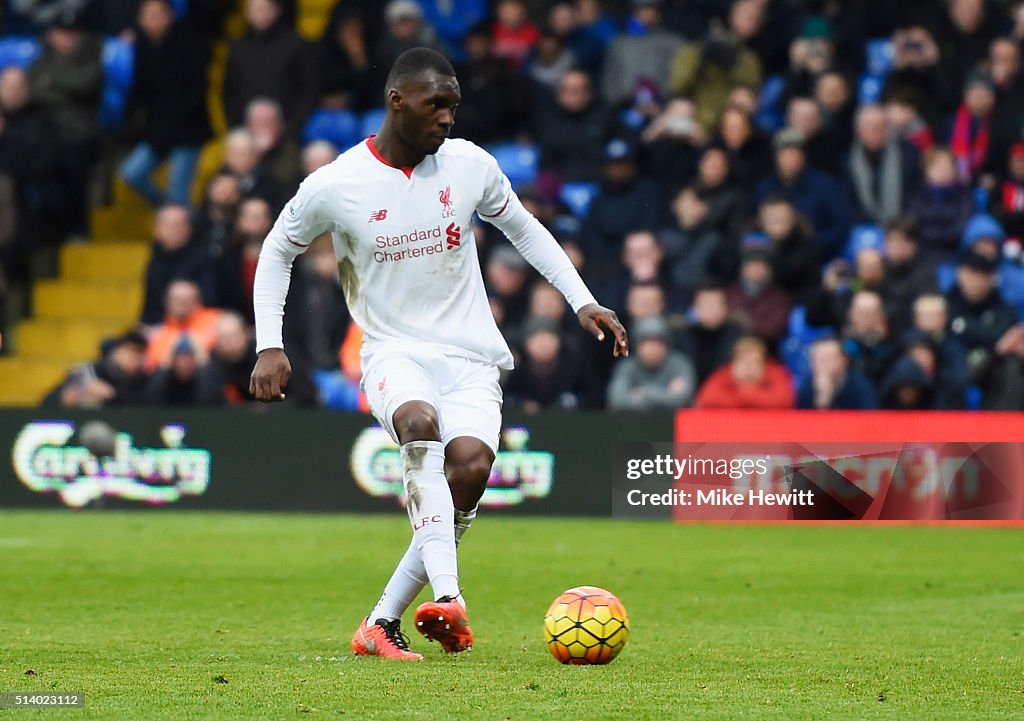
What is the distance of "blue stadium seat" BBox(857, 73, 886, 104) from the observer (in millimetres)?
17766

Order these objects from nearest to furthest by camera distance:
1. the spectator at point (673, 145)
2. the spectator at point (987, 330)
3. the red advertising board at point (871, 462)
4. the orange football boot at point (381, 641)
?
the orange football boot at point (381, 641) → the red advertising board at point (871, 462) → the spectator at point (987, 330) → the spectator at point (673, 145)

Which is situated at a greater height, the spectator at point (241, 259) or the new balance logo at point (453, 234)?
the spectator at point (241, 259)

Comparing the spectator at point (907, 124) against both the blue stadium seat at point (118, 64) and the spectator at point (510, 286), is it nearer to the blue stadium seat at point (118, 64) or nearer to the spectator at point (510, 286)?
the spectator at point (510, 286)

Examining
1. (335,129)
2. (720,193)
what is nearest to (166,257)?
(335,129)

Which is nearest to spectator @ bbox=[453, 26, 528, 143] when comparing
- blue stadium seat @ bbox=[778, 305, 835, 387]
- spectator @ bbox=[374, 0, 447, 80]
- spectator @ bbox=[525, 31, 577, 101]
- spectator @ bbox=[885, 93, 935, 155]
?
spectator @ bbox=[525, 31, 577, 101]

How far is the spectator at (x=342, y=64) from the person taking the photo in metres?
18.6

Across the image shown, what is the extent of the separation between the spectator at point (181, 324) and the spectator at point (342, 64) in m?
2.62

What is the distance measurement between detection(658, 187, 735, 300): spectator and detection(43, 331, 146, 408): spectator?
4.74 metres

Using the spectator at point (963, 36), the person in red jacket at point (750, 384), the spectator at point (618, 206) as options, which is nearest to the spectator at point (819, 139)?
the spectator at point (963, 36)

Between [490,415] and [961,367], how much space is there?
8.39 m

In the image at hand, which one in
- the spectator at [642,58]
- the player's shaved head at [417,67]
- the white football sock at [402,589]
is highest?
the spectator at [642,58]

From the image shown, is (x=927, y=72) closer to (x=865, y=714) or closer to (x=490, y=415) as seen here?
(x=490, y=415)

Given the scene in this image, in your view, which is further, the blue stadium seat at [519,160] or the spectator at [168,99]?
the spectator at [168,99]

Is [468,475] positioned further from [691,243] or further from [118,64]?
[118,64]
